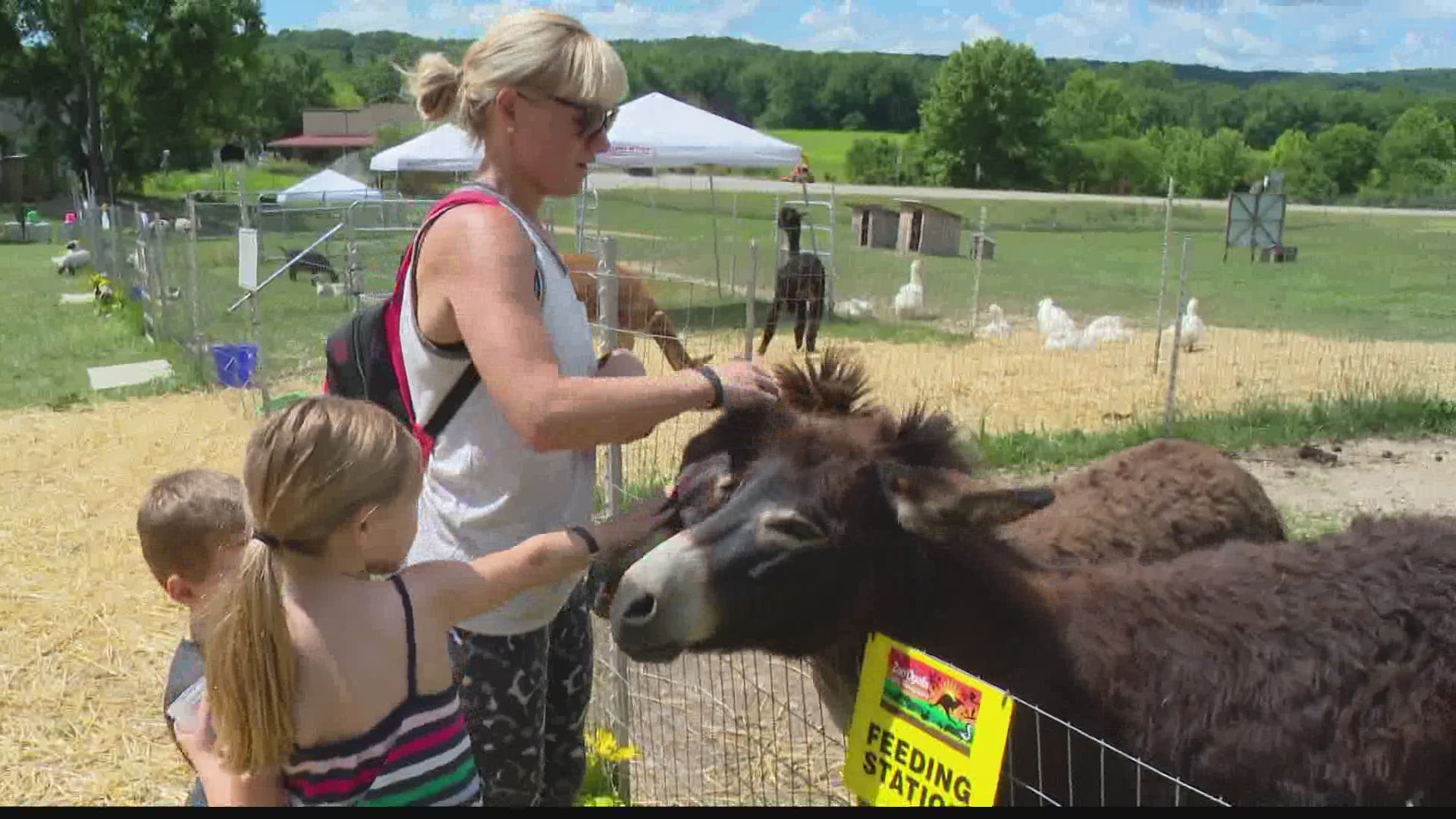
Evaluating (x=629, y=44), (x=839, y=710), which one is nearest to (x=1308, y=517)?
(x=839, y=710)

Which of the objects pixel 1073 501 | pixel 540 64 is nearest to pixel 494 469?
pixel 540 64

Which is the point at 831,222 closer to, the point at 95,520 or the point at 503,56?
the point at 95,520

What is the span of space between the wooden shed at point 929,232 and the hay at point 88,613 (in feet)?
84.7

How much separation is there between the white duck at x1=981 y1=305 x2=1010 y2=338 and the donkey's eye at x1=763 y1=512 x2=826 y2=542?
562 inches

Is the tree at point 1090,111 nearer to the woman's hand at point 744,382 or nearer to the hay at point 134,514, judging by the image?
the hay at point 134,514

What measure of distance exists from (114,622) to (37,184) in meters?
59.4

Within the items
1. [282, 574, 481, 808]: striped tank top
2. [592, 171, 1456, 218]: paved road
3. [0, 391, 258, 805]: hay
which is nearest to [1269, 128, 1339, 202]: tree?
[592, 171, 1456, 218]: paved road

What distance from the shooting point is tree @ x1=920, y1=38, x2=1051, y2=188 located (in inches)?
3349

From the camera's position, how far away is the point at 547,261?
7.50 feet

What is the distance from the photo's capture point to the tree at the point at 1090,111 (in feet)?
320

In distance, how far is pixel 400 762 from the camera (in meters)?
2.12

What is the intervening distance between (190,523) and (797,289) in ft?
44.1

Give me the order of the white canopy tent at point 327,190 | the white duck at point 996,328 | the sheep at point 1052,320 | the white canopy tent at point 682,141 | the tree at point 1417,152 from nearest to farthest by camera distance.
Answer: the sheep at point 1052,320
the white canopy tent at point 682,141
the white duck at point 996,328
the white canopy tent at point 327,190
the tree at point 1417,152

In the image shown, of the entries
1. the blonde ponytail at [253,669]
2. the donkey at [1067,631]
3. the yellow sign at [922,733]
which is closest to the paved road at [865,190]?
the donkey at [1067,631]
